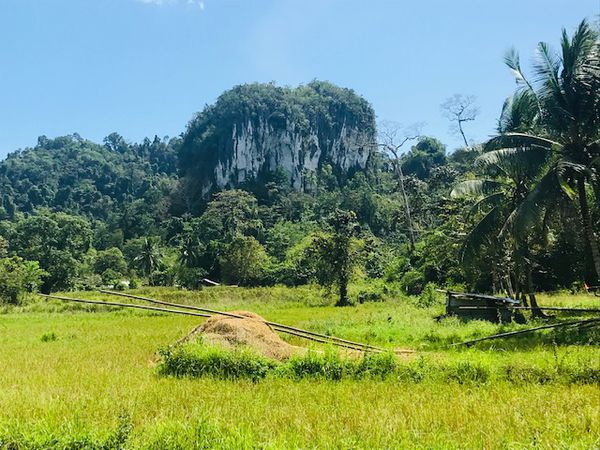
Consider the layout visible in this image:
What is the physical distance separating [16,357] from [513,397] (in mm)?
9514

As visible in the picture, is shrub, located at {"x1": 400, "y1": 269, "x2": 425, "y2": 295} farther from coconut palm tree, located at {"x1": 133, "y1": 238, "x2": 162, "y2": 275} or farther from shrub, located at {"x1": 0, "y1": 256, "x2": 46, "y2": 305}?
coconut palm tree, located at {"x1": 133, "y1": 238, "x2": 162, "y2": 275}

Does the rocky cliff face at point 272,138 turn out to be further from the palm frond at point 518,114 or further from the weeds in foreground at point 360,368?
the weeds in foreground at point 360,368

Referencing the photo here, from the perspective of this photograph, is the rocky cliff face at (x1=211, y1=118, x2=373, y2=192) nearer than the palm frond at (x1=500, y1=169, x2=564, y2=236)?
No

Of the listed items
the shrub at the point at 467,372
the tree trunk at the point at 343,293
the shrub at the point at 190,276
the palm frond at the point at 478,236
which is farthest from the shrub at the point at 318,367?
the shrub at the point at 190,276

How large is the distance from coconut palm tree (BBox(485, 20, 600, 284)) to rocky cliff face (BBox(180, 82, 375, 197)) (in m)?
74.4

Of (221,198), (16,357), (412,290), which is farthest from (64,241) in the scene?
(16,357)

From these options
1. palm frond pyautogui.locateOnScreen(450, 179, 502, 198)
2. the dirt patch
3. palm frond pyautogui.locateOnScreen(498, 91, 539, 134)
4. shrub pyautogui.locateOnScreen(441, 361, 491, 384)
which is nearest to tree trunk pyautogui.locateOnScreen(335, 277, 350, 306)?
palm frond pyautogui.locateOnScreen(450, 179, 502, 198)

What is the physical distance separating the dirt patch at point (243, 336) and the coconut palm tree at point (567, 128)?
6241 millimetres

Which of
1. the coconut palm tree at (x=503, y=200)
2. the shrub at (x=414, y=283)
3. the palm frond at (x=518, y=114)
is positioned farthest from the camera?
the shrub at (x=414, y=283)

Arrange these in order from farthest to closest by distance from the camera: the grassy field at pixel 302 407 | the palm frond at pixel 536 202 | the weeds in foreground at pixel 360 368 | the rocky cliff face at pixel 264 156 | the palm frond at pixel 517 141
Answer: the rocky cliff face at pixel 264 156 → the palm frond at pixel 517 141 → the palm frond at pixel 536 202 → the weeds in foreground at pixel 360 368 → the grassy field at pixel 302 407

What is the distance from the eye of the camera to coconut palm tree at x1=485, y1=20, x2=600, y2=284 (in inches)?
430

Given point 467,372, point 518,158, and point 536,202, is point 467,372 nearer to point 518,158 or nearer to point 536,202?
point 536,202

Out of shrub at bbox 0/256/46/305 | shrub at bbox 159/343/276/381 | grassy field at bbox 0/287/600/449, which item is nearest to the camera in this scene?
grassy field at bbox 0/287/600/449

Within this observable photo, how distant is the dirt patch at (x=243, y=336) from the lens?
836cm
